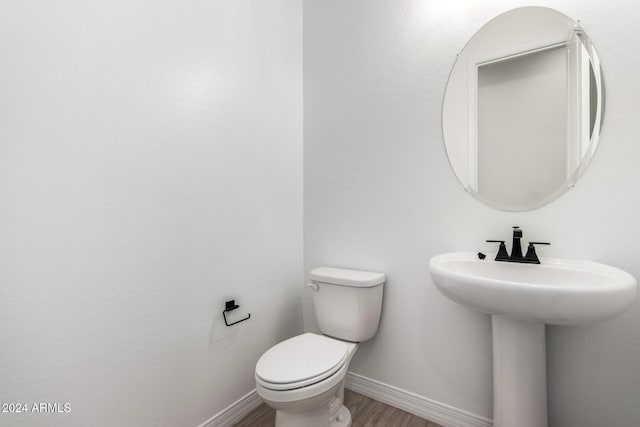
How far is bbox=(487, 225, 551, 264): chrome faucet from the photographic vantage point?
1167mm

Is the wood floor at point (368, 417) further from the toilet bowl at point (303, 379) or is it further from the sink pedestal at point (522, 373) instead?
the sink pedestal at point (522, 373)

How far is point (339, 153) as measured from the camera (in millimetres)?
1793

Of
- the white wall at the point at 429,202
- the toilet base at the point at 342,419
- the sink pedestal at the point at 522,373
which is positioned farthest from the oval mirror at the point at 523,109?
the toilet base at the point at 342,419

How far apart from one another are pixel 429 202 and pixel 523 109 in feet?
1.86

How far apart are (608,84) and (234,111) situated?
1603 millimetres

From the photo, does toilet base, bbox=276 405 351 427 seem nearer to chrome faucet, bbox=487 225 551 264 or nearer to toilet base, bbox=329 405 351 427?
toilet base, bbox=329 405 351 427

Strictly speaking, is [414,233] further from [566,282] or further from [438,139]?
[566,282]

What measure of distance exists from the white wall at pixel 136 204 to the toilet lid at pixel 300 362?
0.34 meters

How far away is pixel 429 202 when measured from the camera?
4.85 ft

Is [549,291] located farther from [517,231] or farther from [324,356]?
[324,356]

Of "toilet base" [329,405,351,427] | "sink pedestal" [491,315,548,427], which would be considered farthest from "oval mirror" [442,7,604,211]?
"toilet base" [329,405,351,427]

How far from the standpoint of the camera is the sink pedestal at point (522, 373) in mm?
1089

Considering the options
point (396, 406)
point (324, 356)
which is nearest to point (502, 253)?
point (324, 356)

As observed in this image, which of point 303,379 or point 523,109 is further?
point 523,109
